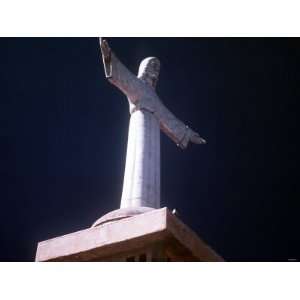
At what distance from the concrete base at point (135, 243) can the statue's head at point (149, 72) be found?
4.53 meters

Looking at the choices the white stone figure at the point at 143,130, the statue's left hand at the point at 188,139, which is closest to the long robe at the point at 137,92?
the white stone figure at the point at 143,130

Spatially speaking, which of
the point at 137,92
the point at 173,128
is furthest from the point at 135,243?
the point at 173,128

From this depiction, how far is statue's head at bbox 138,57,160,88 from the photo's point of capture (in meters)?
9.70

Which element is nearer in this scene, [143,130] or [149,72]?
[143,130]

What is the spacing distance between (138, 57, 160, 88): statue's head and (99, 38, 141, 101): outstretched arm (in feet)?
2.28

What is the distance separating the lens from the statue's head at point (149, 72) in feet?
31.8

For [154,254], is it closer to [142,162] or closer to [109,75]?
[142,162]

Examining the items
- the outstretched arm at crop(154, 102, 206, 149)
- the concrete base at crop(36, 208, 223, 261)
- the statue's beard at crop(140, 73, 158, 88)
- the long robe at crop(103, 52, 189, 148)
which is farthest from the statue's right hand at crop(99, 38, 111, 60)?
the concrete base at crop(36, 208, 223, 261)

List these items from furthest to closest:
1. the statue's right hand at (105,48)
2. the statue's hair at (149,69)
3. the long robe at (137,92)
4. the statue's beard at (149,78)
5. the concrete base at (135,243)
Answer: the statue's hair at (149,69) < the statue's beard at (149,78) < the long robe at (137,92) < the statue's right hand at (105,48) < the concrete base at (135,243)

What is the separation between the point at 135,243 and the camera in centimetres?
546

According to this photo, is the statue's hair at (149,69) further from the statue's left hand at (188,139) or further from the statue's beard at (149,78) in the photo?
the statue's left hand at (188,139)

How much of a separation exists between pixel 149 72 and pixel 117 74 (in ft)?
5.02

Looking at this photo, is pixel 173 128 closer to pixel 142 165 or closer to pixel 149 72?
pixel 149 72

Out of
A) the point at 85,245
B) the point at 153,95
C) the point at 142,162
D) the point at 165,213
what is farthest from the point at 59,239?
the point at 153,95
